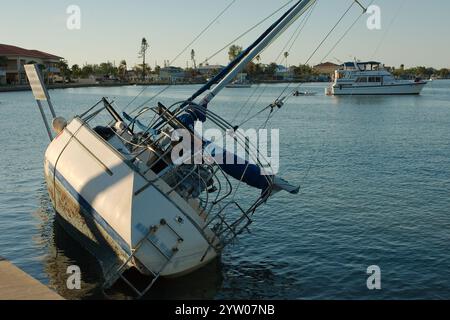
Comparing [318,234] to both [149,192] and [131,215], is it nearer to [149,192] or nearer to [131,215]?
[149,192]

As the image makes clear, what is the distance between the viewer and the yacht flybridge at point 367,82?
10531 centimetres

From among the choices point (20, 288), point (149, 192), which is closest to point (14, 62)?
point (149, 192)

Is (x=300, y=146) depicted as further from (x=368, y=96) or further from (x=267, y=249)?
(x=368, y=96)

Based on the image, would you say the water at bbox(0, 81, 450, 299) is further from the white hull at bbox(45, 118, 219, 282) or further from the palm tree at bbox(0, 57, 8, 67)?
the palm tree at bbox(0, 57, 8, 67)

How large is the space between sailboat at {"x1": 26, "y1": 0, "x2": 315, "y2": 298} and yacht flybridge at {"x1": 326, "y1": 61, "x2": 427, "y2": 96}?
91.8 meters

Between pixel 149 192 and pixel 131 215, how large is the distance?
0.79 meters

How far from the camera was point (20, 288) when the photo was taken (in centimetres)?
1198

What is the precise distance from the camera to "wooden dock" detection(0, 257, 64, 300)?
1158 cm

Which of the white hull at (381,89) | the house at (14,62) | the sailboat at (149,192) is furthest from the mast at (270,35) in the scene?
the house at (14,62)

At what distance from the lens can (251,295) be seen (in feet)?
48.5

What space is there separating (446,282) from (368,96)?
9720 cm

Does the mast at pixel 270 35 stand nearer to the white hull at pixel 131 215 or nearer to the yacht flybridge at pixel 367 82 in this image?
the white hull at pixel 131 215

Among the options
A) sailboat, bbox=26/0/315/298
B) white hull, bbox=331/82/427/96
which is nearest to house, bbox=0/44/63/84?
white hull, bbox=331/82/427/96
